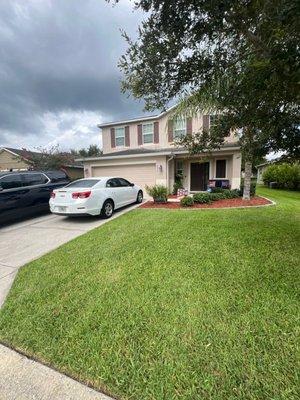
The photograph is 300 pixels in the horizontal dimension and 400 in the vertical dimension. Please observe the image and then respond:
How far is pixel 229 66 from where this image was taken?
4035mm

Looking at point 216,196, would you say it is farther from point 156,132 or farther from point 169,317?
point 169,317

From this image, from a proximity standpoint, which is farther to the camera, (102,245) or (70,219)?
(70,219)

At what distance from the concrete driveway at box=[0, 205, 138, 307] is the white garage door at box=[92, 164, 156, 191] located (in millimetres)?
5004

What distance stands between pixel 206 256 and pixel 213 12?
3.80 m

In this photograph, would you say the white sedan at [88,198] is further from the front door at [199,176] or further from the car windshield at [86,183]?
the front door at [199,176]

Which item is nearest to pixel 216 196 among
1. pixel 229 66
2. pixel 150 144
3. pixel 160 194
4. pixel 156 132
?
pixel 160 194

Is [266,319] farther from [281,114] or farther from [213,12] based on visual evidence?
[213,12]

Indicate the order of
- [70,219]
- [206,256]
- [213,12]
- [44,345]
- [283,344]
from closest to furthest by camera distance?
[283,344], [44,345], [213,12], [206,256], [70,219]

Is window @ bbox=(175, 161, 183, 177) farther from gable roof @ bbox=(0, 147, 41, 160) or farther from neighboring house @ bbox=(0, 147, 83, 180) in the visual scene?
gable roof @ bbox=(0, 147, 41, 160)

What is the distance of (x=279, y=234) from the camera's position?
17.7 ft

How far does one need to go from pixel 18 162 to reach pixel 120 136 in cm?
1239

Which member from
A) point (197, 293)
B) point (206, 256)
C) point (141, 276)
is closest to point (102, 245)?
point (141, 276)

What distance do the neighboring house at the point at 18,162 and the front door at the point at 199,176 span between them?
12.9m

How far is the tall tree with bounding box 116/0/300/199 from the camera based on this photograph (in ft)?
9.50
